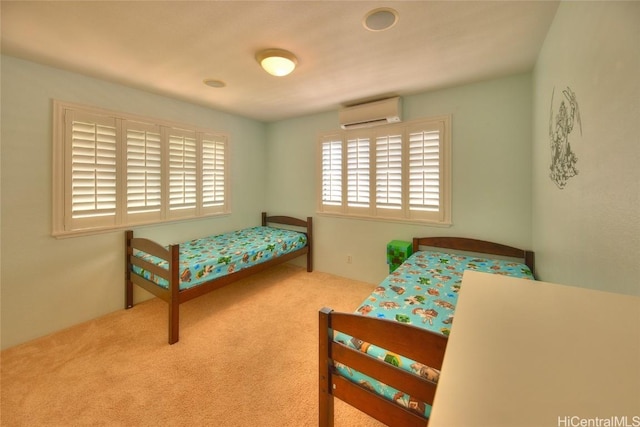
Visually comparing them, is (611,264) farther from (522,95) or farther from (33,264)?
(33,264)

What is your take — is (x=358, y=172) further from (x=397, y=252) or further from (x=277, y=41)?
(x=277, y=41)

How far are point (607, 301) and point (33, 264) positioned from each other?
3648mm

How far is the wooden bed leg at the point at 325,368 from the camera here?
127 cm

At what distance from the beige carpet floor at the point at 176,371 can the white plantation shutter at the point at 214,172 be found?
1.47 m

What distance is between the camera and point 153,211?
303cm

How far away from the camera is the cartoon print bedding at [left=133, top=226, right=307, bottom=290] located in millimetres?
2465

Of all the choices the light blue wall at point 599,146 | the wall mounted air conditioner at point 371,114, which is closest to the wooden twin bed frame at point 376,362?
the light blue wall at point 599,146

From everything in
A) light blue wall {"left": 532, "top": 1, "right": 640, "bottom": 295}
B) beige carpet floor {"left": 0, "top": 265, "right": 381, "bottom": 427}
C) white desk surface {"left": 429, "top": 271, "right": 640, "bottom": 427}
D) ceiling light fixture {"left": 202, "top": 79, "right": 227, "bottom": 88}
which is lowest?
beige carpet floor {"left": 0, "top": 265, "right": 381, "bottom": 427}

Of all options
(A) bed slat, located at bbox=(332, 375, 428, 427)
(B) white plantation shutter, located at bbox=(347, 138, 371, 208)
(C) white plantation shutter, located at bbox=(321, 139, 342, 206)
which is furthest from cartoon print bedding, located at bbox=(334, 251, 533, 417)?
(C) white plantation shutter, located at bbox=(321, 139, 342, 206)

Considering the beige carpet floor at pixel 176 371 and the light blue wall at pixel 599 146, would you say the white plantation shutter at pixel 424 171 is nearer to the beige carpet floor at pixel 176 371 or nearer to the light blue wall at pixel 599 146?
the light blue wall at pixel 599 146

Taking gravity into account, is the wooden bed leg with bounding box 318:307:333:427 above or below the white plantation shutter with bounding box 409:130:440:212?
below

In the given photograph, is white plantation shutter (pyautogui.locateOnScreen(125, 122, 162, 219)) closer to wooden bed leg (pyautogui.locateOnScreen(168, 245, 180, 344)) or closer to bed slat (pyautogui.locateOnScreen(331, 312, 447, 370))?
wooden bed leg (pyautogui.locateOnScreen(168, 245, 180, 344))

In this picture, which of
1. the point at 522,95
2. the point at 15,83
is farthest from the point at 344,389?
the point at 15,83

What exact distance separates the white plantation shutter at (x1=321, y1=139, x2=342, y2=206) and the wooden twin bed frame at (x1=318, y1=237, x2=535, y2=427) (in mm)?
2593
